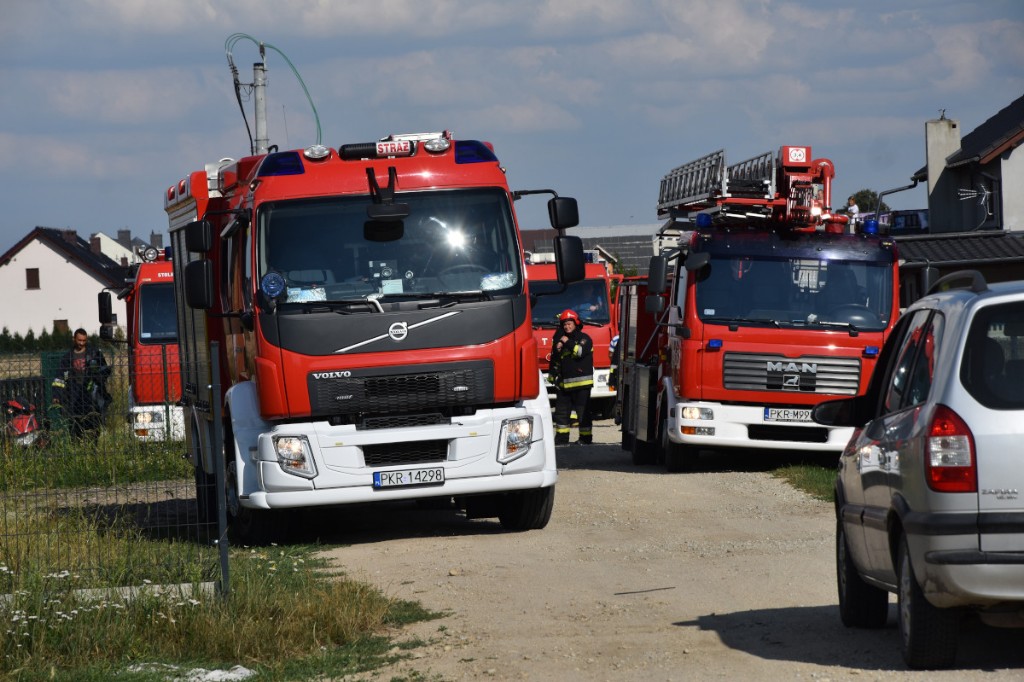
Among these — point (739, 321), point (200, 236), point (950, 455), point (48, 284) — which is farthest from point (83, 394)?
point (48, 284)

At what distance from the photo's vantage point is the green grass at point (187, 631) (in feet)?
24.9

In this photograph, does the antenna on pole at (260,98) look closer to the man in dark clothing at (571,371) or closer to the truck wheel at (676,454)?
the man in dark clothing at (571,371)

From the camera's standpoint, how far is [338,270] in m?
11.9

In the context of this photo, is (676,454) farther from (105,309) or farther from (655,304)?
(105,309)

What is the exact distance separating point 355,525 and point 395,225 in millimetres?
3536

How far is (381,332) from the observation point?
1180 cm

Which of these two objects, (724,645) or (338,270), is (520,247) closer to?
(338,270)

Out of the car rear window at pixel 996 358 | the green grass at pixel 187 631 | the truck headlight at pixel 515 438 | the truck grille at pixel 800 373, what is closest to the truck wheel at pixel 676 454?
the truck grille at pixel 800 373

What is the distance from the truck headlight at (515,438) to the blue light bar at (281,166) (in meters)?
2.56

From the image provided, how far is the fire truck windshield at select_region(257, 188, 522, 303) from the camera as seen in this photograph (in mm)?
11906

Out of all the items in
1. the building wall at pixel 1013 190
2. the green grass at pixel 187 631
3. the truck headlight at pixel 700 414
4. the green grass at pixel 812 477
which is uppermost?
the building wall at pixel 1013 190

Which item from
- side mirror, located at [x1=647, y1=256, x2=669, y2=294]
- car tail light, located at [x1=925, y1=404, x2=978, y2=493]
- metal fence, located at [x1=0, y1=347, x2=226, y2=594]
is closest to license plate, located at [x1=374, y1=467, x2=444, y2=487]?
metal fence, located at [x1=0, y1=347, x2=226, y2=594]

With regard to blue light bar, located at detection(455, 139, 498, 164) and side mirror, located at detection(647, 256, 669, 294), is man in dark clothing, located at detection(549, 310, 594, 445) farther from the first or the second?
blue light bar, located at detection(455, 139, 498, 164)

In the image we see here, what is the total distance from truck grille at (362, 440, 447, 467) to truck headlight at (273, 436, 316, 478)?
434mm
